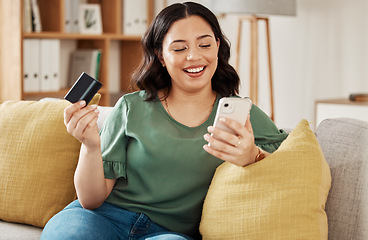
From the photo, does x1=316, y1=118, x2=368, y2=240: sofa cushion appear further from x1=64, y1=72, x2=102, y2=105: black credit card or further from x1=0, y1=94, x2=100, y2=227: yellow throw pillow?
x1=0, y1=94, x2=100, y2=227: yellow throw pillow

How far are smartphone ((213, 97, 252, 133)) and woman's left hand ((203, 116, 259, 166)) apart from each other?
0.01 m

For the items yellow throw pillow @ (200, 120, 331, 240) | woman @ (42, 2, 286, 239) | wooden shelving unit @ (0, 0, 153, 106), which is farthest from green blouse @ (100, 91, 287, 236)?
wooden shelving unit @ (0, 0, 153, 106)

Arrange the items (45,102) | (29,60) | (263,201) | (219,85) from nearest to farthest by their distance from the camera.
Result: 1. (263,201)
2. (219,85)
3. (45,102)
4. (29,60)

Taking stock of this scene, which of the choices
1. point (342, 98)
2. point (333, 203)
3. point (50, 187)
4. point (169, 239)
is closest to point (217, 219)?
point (169, 239)

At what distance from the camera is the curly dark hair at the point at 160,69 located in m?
1.70

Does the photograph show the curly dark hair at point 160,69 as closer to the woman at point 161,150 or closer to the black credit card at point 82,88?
the woman at point 161,150

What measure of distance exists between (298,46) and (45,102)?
212cm

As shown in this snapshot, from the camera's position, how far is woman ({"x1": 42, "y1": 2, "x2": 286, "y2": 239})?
1499 millimetres

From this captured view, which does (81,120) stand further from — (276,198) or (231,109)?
A: (276,198)

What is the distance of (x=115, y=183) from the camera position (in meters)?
1.64

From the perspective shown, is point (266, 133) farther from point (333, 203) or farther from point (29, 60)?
point (29, 60)

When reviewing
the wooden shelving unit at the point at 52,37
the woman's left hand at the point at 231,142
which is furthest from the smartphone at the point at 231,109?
the wooden shelving unit at the point at 52,37

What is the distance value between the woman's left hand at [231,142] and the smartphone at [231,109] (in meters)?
0.01

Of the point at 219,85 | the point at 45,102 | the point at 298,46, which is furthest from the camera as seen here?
the point at 298,46
